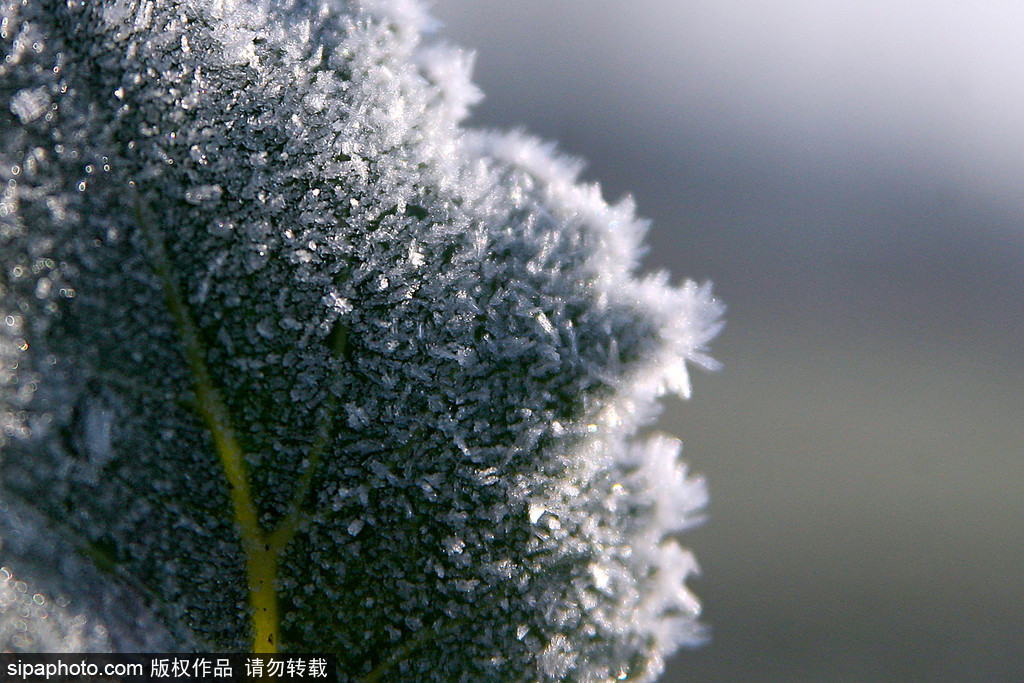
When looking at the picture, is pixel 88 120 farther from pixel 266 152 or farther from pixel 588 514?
pixel 588 514

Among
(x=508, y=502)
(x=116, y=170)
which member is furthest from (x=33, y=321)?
(x=508, y=502)

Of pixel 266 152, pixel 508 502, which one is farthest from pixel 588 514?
pixel 266 152

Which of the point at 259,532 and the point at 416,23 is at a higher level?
the point at 416,23

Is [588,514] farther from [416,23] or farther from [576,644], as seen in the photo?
[416,23]

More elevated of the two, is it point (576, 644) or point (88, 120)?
point (88, 120)

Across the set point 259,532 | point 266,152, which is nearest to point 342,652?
point 259,532

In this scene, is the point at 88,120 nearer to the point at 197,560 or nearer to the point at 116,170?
the point at 116,170
